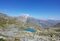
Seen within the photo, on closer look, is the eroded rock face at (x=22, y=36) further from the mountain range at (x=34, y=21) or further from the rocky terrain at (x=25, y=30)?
the mountain range at (x=34, y=21)

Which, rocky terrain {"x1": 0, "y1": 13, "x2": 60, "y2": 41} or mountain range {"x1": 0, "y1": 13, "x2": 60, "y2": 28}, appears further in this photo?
mountain range {"x1": 0, "y1": 13, "x2": 60, "y2": 28}

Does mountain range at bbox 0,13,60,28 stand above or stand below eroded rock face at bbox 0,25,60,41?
above

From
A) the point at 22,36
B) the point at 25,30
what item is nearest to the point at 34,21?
the point at 25,30

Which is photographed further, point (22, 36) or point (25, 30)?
point (25, 30)

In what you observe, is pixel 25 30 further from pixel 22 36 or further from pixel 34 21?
pixel 34 21

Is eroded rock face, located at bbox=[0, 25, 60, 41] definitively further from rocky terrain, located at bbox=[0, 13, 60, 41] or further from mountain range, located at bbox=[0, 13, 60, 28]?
mountain range, located at bbox=[0, 13, 60, 28]

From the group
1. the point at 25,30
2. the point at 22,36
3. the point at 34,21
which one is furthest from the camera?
the point at 34,21

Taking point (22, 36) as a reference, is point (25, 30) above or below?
above

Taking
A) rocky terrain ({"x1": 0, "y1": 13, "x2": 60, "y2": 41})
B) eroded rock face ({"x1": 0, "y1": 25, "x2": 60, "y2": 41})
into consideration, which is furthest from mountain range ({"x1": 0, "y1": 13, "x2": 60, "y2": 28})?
eroded rock face ({"x1": 0, "y1": 25, "x2": 60, "y2": 41})

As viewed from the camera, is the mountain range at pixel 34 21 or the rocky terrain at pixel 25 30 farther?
the mountain range at pixel 34 21

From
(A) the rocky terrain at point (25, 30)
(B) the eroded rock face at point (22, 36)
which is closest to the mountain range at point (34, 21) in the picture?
(A) the rocky terrain at point (25, 30)

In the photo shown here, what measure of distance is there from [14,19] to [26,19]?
2.49 ft

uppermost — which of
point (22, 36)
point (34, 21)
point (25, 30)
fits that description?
point (34, 21)

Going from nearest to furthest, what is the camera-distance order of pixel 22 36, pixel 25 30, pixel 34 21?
1. pixel 22 36
2. pixel 25 30
3. pixel 34 21
